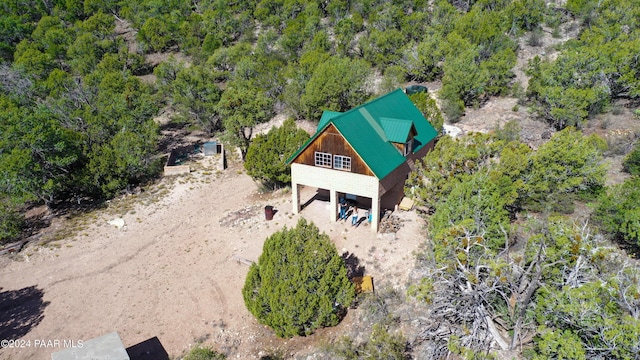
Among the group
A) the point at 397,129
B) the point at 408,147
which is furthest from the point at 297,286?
the point at 408,147

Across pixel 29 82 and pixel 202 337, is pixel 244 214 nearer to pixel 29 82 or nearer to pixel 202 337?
pixel 202 337

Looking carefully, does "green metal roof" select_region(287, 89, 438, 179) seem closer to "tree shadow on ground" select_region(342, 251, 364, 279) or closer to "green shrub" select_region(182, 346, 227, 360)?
"tree shadow on ground" select_region(342, 251, 364, 279)

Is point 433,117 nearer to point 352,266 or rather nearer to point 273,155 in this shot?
point 273,155

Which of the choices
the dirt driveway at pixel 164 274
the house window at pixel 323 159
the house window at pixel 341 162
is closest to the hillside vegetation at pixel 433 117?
the dirt driveway at pixel 164 274

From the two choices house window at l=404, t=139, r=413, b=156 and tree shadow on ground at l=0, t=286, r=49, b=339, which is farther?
house window at l=404, t=139, r=413, b=156

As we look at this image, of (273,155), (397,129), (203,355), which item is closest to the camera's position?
(203,355)

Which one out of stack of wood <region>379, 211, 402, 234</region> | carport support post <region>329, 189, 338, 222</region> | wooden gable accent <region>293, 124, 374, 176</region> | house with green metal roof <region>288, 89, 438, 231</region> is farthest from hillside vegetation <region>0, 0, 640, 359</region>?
carport support post <region>329, 189, 338, 222</region>
